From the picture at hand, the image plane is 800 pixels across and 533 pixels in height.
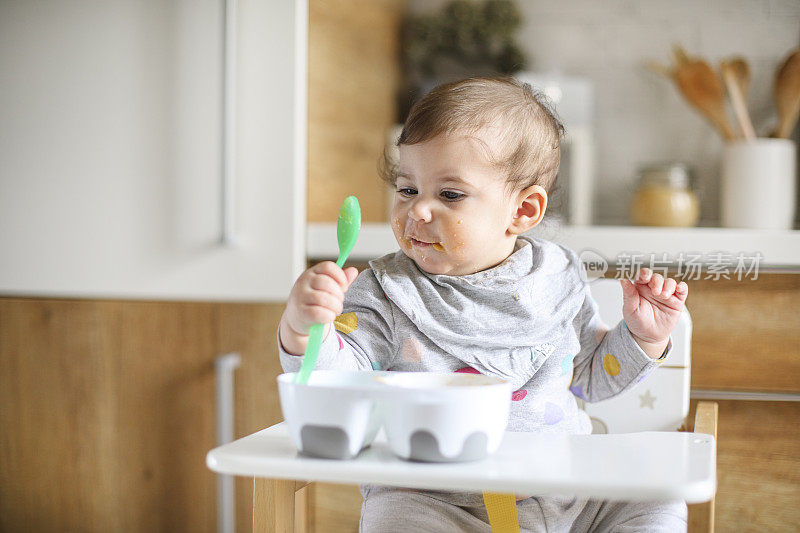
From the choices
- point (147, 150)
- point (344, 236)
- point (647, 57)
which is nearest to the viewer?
point (344, 236)

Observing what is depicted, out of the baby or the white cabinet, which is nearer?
the baby

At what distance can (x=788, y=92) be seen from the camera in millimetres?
1377

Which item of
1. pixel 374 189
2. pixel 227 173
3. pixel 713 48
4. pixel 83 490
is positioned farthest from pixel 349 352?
pixel 713 48

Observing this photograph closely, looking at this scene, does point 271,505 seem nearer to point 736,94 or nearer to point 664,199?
point 664,199

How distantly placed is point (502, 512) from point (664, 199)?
2.66 feet

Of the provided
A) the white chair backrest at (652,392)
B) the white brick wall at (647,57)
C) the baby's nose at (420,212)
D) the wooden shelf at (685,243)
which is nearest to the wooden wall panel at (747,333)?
A: the wooden shelf at (685,243)

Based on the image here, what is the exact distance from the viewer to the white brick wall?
60.1 inches

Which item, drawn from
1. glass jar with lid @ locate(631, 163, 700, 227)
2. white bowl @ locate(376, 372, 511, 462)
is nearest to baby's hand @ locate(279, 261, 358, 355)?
white bowl @ locate(376, 372, 511, 462)

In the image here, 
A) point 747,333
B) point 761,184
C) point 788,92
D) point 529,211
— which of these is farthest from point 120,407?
point 788,92

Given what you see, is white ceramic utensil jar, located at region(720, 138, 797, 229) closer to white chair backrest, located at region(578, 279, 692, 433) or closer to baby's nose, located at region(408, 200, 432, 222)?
white chair backrest, located at region(578, 279, 692, 433)

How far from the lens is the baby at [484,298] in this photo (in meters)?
0.79

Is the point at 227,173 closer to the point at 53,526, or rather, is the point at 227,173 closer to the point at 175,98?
the point at 175,98

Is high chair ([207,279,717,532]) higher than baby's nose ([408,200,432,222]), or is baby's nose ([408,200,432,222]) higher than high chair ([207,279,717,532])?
baby's nose ([408,200,432,222])

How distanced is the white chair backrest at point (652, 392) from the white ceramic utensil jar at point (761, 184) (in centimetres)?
40
